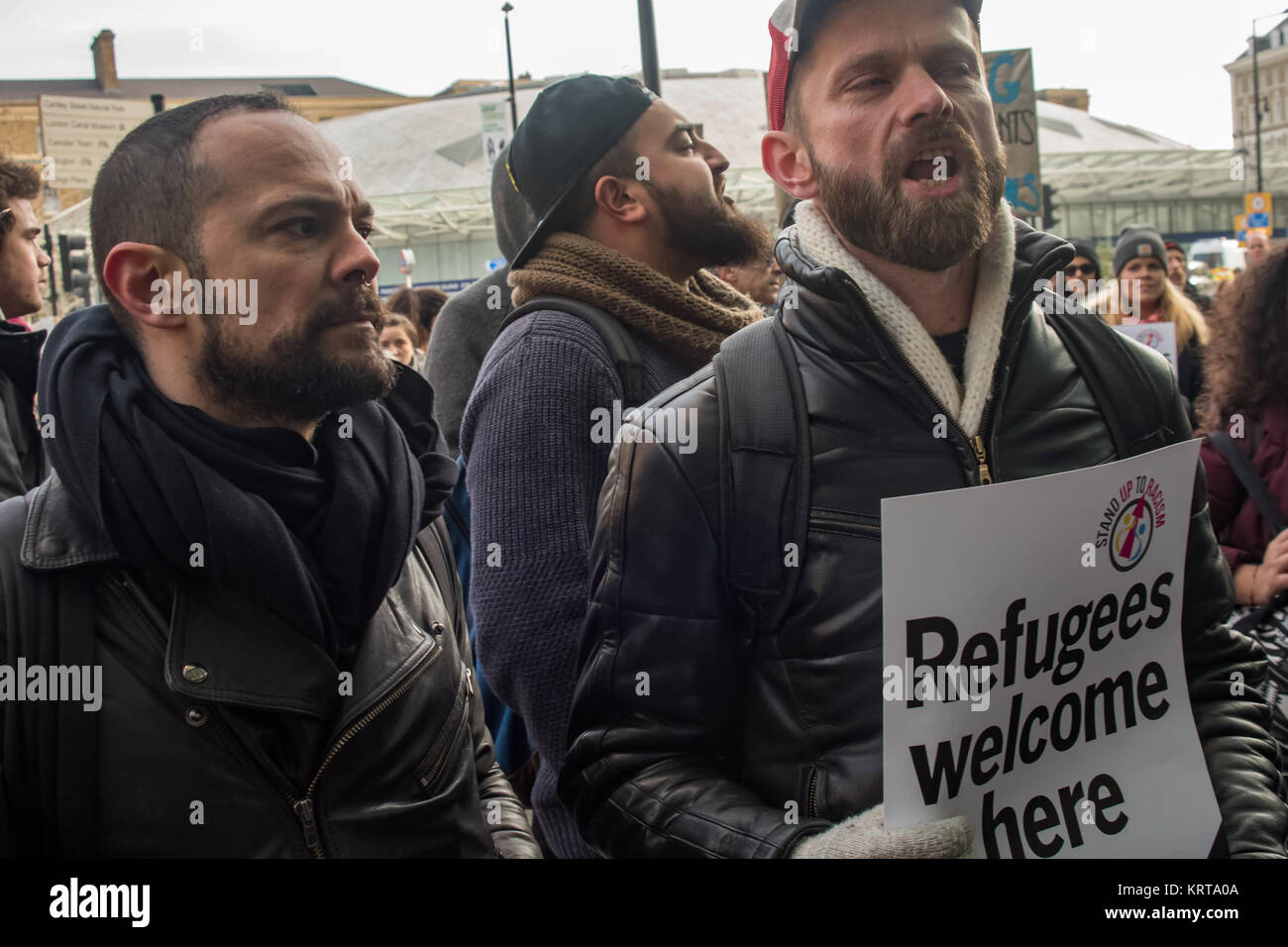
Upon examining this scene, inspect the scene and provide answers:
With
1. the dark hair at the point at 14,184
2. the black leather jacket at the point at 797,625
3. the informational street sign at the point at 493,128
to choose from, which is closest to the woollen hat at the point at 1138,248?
the black leather jacket at the point at 797,625

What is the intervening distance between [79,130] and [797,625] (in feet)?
26.5

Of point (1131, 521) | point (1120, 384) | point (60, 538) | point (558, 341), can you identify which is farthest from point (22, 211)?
point (1131, 521)

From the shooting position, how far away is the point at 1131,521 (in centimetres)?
163

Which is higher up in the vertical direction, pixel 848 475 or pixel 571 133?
pixel 571 133

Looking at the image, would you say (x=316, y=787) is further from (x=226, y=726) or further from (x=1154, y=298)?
(x=1154, y=298)

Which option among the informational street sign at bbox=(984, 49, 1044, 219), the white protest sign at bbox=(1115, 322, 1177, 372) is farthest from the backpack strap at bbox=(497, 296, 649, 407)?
the white protest sign at bbox=(1115, 322, 1177, 372)

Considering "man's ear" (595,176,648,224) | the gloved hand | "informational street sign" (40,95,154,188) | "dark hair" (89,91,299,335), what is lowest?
the gloved hand

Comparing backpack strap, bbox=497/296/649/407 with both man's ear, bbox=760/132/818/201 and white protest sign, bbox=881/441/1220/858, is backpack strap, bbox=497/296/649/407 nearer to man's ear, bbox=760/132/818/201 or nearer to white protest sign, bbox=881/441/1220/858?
man's ear, bbox=760/132/818/201

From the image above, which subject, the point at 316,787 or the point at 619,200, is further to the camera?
the point at 619,200

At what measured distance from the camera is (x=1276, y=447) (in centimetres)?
329

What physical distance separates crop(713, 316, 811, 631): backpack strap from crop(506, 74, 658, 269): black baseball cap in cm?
125

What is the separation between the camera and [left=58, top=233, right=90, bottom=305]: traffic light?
1016cm

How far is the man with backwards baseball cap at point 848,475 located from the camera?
1.63 m
